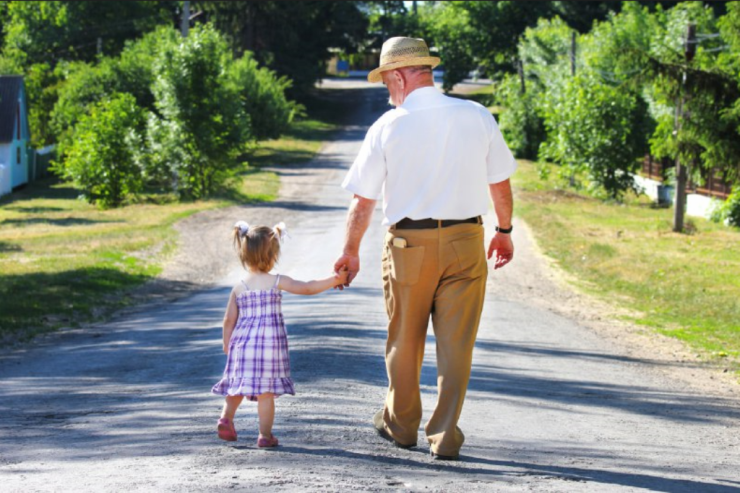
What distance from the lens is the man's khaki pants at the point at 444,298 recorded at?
5594 mm

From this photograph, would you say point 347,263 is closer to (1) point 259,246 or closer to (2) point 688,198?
(1) point 259,246

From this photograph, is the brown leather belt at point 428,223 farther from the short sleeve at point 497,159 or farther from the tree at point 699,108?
the tree at point 699,108

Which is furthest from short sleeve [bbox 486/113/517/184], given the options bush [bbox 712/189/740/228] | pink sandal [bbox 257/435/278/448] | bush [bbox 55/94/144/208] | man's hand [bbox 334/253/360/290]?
bush [bbox 55/94/144/208]

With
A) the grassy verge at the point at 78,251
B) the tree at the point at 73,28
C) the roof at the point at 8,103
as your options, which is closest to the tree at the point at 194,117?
the grassy verge at the point at 78,251

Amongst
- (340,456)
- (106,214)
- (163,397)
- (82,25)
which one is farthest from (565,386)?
(82,25)

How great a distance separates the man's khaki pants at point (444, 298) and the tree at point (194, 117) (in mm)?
26665

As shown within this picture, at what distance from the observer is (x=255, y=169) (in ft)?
149

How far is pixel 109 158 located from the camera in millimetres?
33344

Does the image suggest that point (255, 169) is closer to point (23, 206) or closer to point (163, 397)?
point (23, 206)

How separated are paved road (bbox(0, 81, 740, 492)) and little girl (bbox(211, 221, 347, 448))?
0.26m

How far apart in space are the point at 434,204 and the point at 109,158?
29.2 metres

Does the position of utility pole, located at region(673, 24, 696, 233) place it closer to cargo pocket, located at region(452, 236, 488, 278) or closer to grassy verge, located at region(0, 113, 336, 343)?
grassy verge, located at region(0, 113, 336, 343)

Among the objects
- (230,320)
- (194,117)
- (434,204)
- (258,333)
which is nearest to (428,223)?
(434,204)

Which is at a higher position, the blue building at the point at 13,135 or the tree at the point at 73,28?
the tree at the point at 73,28
